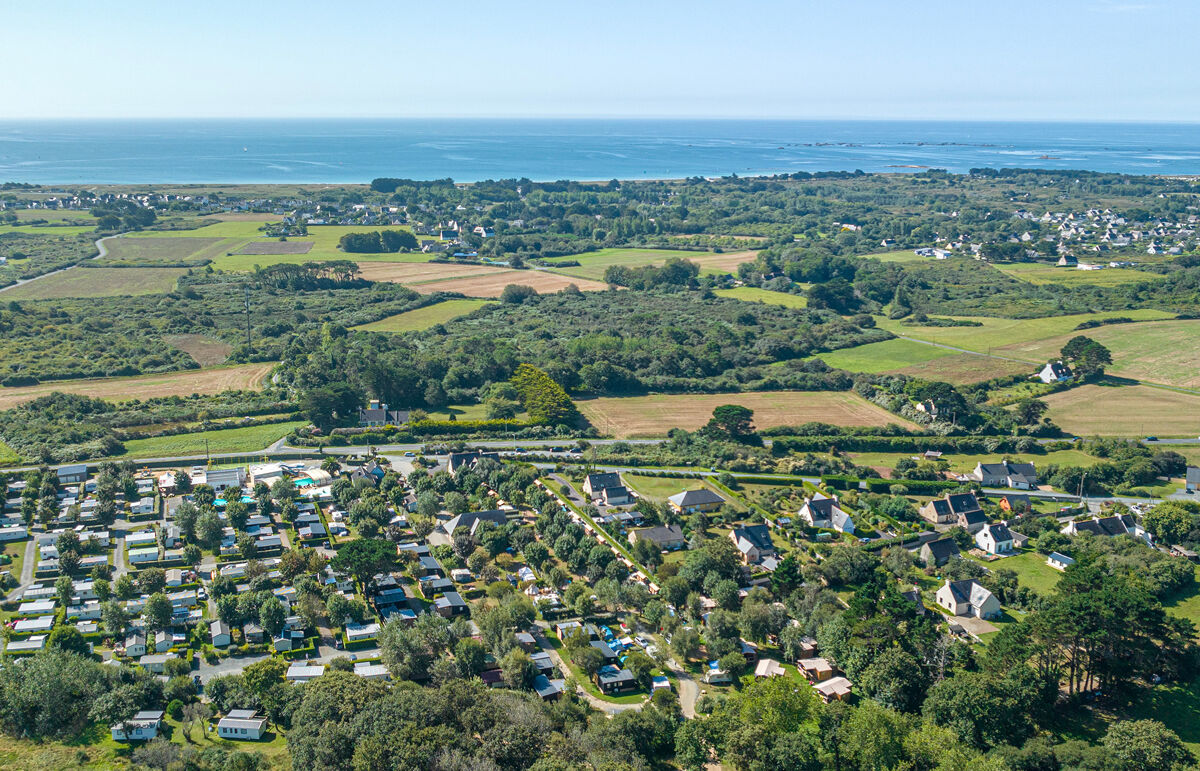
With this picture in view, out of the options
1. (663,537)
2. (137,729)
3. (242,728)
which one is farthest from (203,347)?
(242,728)

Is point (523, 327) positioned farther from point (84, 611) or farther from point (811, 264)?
point (84, 611)

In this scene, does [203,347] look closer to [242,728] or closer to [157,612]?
[157,612]

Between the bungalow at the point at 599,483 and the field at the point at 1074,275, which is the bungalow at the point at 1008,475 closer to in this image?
the bungalow at the point at 599,483

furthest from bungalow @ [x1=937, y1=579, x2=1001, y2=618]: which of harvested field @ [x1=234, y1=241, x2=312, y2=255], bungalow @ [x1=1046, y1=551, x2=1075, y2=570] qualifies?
harvested field @ [x1=234, y1=241, x2=312, y2=255]

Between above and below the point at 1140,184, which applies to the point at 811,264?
below

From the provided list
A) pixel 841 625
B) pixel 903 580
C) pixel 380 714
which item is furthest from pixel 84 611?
pixel 903 580

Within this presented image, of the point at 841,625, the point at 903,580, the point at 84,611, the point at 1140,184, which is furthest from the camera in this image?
the point at 1140,184
